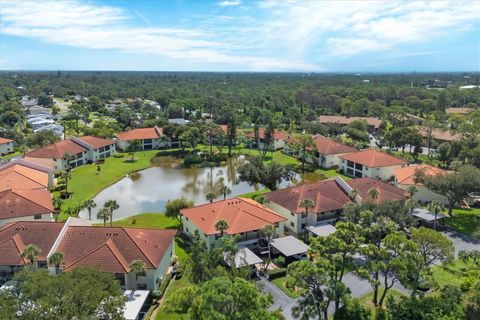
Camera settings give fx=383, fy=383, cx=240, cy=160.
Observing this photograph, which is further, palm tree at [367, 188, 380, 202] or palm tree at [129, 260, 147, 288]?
palm tree at [367, 188, 380, 202]

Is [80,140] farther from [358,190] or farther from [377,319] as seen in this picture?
[377,319]

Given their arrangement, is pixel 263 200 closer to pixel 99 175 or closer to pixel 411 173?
pixel 411 173

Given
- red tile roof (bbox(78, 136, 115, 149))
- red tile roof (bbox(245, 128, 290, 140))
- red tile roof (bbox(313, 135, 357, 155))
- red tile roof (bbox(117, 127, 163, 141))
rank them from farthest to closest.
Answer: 1. red tile roof (bbox(245, 128, 290, 140))
2. red tile roof (bbox(117, 127, 163, 141))
3. red tile roof (bbox(78, 136, 115, 149))
4. red tile roof (bbox(313, 135, 357, 155))

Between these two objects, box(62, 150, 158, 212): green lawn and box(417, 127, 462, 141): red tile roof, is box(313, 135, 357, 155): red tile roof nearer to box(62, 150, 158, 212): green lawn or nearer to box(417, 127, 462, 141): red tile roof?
box(417, 127, 462, 141): red tile roof

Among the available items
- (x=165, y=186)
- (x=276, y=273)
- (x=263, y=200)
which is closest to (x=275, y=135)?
(x=165, y=186)

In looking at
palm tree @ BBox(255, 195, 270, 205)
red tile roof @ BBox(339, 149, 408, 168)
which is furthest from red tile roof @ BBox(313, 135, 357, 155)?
palm tree @ BBox(255, 195, 270, 205)

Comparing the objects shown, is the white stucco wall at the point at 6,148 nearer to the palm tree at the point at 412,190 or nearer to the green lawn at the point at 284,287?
the green lawn at the point at 284,287

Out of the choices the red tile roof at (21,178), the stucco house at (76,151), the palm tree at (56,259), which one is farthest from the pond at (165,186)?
the palm tree at (56,259)
